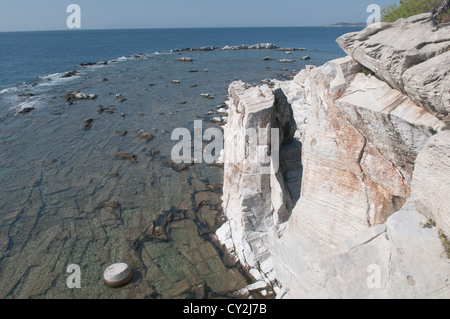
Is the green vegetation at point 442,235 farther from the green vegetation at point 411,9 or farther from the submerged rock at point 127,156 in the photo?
the submerged rock at point 127,156

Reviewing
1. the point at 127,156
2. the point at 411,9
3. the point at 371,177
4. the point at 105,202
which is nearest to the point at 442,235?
the point at 371,177

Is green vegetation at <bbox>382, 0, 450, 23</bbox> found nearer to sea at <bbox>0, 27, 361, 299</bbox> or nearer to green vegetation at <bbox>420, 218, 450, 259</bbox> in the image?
green vegetation at <bbox>420, 218, 450, 259</bbox>

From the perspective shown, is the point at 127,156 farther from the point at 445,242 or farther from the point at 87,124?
the point at 445,242

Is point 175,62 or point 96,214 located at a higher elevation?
point 175,62

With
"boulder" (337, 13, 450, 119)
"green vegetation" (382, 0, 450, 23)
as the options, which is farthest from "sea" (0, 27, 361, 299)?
"green vegetation" (382, 0, 450, 23)

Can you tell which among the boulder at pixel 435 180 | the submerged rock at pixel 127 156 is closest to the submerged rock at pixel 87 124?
the submerged rock at pixel 127 156

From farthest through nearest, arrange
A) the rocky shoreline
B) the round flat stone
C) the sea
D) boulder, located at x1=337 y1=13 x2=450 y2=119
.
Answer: the sea → the round flat stone → boulder, located at x1=337 y1=13 x2=450 y2=119 → the rocky shoreline
